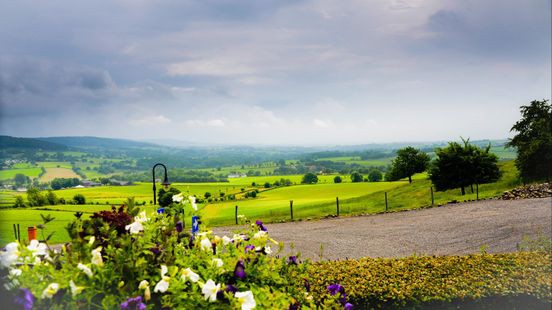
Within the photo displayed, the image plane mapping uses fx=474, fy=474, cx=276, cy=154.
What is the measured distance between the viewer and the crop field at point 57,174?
567 inches

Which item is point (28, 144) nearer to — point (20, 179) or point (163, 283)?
point (20, 179)

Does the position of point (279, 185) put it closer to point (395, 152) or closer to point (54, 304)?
point (395, 152)

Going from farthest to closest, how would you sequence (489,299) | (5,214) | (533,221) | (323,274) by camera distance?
(533,221)
(5,214)
(323,274)
(489,299)

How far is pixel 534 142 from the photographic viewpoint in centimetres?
2025

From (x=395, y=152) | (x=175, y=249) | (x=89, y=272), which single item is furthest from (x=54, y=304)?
(x=395, y=152)

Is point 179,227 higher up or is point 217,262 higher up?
point 179,227

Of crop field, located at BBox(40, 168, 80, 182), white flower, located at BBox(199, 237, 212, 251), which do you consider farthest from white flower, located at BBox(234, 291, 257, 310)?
crop field, located at BBox(40, 168, 80, 182)

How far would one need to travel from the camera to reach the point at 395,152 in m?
24.9

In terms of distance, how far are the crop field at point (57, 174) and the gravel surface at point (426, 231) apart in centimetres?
531

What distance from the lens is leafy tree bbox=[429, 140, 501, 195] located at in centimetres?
2025

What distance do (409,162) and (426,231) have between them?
1211 cm

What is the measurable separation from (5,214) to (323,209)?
415 inches

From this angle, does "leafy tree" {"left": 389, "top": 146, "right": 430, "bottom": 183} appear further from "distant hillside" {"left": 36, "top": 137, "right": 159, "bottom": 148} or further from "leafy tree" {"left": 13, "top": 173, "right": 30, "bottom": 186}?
"leafy tree" {"left": 13, "top": 173, "right": 30, "bottom": 186}

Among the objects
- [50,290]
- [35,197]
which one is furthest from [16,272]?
[35,197]
